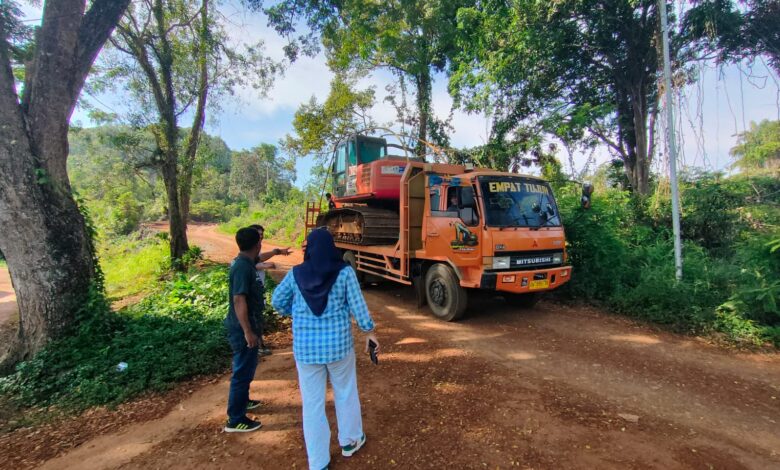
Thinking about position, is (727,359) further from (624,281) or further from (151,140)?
(151,140)

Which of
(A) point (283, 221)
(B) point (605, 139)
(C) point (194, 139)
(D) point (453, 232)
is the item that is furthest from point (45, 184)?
(A) point (283, 221)

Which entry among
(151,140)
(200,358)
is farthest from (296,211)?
(200,358)

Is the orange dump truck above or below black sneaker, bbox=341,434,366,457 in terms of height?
above

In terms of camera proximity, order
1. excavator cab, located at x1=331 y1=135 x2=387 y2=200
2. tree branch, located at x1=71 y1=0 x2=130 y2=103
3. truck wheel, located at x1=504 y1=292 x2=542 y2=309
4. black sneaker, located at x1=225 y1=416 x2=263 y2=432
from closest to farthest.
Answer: black sneaker, located at x1=225 y1=416 x2=263 y2=432 < tree branch, located at x1=71 y1=0 x2=130 y2=103 < truck wheel, located at x1=504 y1=292 x2=542 y2=309 < excavator cab, located at x1=331 y1=135 x2=387 y2=200

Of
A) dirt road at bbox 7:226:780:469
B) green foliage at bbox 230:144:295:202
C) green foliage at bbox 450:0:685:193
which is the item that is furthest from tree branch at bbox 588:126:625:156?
green foliage at bbox 230:144:295:202

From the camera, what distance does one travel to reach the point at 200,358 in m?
4.55

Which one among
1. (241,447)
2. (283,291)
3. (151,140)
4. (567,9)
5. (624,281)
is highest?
(567,9)

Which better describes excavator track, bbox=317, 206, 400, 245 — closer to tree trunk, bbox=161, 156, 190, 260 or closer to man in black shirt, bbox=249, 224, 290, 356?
man in black shirt, bbox=249, 224, 290, 356

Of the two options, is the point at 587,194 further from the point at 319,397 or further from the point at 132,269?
the point at 132,269

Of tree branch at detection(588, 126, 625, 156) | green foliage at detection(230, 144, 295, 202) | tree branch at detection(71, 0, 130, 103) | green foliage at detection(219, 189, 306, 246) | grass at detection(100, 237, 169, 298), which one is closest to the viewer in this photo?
tree branch at detection(71, 0, 130, 103)

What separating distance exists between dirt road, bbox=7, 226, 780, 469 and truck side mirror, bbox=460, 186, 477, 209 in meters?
2.10

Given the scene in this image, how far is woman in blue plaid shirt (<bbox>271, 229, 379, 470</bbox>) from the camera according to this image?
248 cm

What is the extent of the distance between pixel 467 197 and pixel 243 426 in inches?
170

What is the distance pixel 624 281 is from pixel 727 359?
2.43 meters
